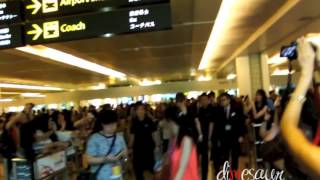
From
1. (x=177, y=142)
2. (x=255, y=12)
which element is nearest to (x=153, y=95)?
(x=255, y=12)

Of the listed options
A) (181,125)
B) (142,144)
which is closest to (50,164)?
(142,144)

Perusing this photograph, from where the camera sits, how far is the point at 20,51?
37.8ft

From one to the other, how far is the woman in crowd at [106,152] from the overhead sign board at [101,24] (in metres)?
1.33

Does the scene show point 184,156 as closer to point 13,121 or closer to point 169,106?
point 169,106

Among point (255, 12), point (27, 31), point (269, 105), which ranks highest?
point (255, 12)

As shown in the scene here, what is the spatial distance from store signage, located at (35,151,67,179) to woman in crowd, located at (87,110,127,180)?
2581 mm

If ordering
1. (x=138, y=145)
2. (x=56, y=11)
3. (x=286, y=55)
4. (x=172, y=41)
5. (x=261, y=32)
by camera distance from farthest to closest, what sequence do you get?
(x=172, y=41) < (x=261, y=32) < (x=138, y=145) < (x=56, y=11) < (x=286, y=55)

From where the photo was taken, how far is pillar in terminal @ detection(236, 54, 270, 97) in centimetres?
1719

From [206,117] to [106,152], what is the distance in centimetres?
448

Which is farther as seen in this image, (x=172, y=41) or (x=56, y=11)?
(x=172, y=41)

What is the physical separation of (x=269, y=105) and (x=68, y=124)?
5.67 m

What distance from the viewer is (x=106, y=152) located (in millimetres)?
4605

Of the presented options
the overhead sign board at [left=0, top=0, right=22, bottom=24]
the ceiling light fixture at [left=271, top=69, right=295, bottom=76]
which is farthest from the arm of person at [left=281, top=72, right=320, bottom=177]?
the ceiling light fixture at [left=271, top=69, right=295, bottom=76]

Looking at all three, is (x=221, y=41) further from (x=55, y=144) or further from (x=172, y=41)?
(x=55, y=144)
